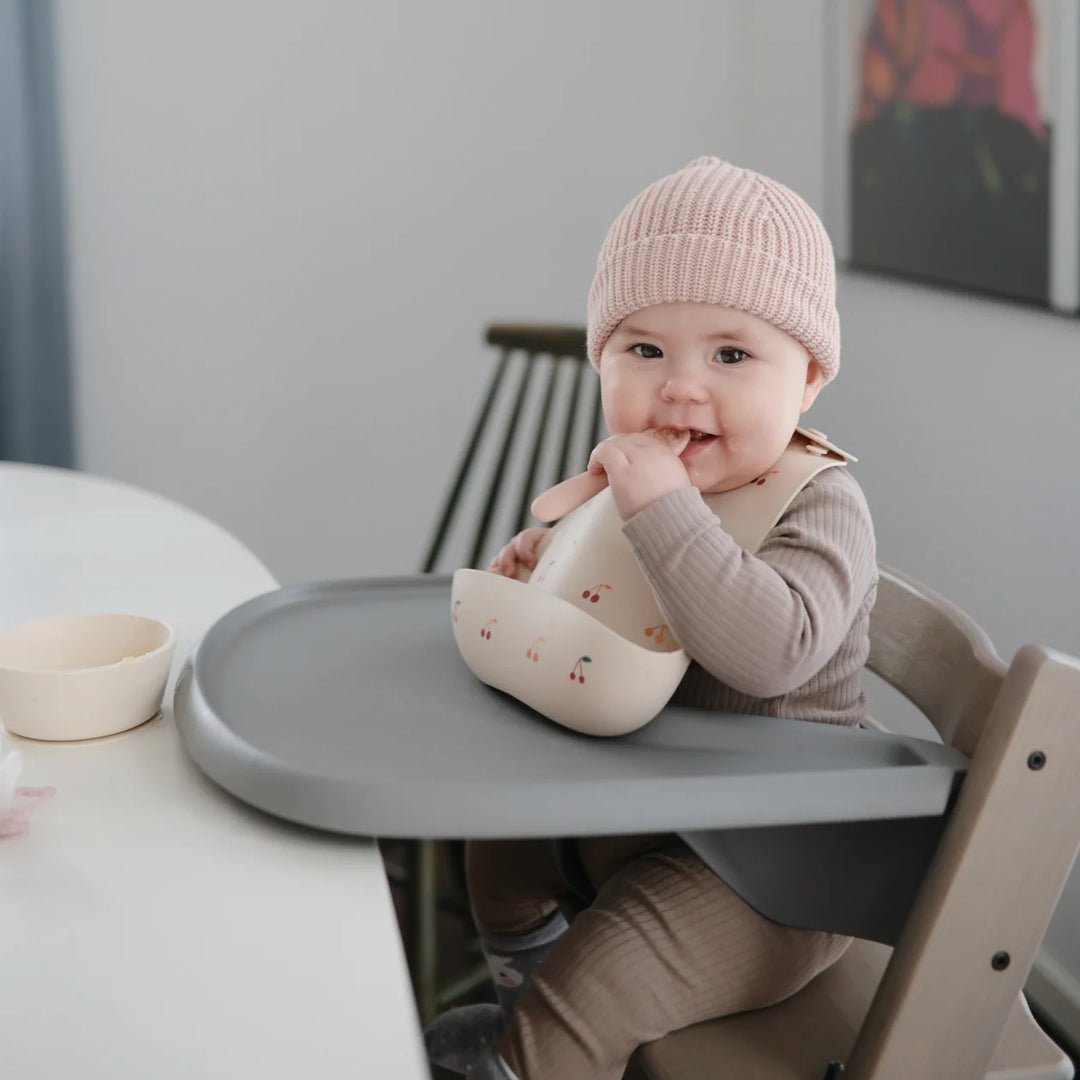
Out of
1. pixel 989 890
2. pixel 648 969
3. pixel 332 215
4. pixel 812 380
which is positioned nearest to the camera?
pixel 989 890

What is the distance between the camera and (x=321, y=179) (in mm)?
2504

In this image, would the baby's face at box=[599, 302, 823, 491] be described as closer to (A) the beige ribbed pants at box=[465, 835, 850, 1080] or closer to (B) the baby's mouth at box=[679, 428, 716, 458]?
(B) the baby's mouth at box=[679, 428, 716, 458]

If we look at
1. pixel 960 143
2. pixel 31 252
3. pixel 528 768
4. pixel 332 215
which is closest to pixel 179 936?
pixel 528 768

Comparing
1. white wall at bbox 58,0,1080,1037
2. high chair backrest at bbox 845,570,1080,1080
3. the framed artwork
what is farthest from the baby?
white wall at bbox 58,0,1080,1037

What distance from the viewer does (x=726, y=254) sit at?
812 mm

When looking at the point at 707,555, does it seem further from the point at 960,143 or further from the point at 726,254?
the point at 960,143

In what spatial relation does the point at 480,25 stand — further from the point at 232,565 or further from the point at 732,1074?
the point at 732,1074

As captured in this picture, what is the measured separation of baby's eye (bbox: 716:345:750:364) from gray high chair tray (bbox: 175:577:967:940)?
230mm

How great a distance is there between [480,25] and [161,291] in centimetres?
79

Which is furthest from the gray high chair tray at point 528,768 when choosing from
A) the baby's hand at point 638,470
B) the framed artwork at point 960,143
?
the framed artwork at point 960,143

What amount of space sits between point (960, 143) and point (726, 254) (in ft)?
3.67

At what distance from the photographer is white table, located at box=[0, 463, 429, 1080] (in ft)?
1.65

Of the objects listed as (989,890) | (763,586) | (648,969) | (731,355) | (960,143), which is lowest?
(648,969)

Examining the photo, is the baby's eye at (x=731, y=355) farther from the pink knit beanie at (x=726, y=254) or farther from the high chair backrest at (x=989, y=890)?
the high chair backrest at (x=989, y=890)
